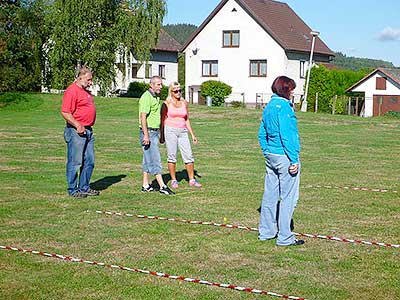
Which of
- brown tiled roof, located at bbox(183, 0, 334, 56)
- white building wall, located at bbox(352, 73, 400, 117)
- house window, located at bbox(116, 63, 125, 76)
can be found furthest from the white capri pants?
white building wall, located at bbox(352, 73, 400, 117)

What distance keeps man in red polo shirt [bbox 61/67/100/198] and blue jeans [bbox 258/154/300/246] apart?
144 inches

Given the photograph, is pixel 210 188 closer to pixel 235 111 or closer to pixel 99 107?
A: pixel 235 111

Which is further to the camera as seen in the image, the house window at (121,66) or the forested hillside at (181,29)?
the forested hillside at (181,29)

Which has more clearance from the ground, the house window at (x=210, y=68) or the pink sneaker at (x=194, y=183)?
the house window at (x=210, y=68)

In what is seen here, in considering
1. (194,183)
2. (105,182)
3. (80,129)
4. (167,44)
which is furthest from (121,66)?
(80,129)

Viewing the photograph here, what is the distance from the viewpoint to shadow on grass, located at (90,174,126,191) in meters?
12.3

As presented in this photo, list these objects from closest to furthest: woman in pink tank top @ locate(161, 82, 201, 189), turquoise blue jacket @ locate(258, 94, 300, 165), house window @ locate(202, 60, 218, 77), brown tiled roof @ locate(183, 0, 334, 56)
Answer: turquoise blue jacket @ locate(258, 94, 300, 165)
woman in pink tank top @ locate(161, 82, 201, 189)
brown tiled roof @ locate(183, 0, 334, 56)
house window @ locate(202, 60, 218, 77)

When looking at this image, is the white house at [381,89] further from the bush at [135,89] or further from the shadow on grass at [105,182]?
the shadow on grass at [105,182]

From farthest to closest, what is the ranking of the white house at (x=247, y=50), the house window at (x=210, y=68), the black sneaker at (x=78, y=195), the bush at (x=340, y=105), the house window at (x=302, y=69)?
the house window at (x=210, y=68)
the house window at (x=302, y=69)
the white house at (x=247, y=50)
the bush at (x=340, y=105)
the black sneaker at (x=78, y=195)

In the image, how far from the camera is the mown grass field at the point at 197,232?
632 cm

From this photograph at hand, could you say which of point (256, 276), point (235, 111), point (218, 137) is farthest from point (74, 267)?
point (235, 111)

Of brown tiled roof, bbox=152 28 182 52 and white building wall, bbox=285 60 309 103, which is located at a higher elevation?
brown tiled roof, bbox=152 28 182 52

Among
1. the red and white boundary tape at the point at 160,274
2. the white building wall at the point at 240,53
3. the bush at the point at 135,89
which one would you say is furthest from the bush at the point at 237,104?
the red and white boundary tape at the point at 160,274

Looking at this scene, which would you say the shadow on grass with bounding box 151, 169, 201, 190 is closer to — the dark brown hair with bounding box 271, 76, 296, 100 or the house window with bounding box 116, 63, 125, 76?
the dark brown hair with bounding box 271, 76, 296, 100
